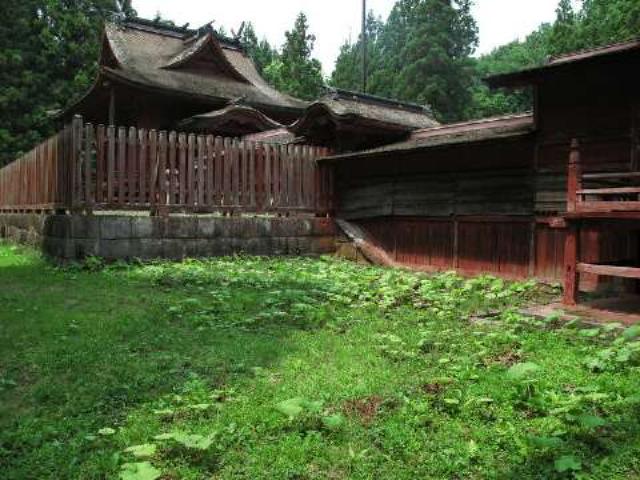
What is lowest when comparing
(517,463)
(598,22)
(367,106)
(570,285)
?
(517,463)

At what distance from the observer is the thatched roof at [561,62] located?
8281mm

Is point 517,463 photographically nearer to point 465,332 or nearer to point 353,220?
point 465,332

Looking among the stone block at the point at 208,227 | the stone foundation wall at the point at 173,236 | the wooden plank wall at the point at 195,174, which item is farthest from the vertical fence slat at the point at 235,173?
the stone block at the point at 208,227

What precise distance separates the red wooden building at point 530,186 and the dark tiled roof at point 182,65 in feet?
28.5

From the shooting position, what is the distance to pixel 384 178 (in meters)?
13.8

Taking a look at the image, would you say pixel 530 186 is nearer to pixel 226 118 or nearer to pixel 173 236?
pixel 173 236

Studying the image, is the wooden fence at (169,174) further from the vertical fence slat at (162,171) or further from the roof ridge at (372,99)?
the roof ridge at (372,99)

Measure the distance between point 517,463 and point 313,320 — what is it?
3839 mm

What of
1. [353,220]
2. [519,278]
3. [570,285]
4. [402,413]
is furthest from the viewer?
[353,220]

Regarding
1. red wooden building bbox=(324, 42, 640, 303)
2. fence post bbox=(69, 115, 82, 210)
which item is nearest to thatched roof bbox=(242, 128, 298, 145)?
red wooden building bbox=(324, 42, 640, 303)

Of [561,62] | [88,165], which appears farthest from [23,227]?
[561,62]

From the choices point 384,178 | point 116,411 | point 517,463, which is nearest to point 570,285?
point 517,463

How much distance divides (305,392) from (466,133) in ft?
29.7

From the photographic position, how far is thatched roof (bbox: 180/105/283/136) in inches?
713
